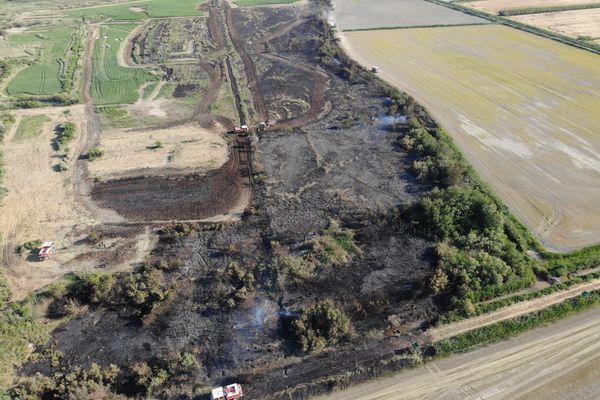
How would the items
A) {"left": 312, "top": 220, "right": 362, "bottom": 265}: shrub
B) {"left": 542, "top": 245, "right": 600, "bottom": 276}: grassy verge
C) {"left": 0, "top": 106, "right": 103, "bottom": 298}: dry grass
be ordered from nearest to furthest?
1. {"left": 542, "top": 245, "right": 600, "bottom": 276}: grassy verge
2. {"left": 0, "top": 106, "right": 103, "bottom": 298}: dry grass
3. {"left": 312, "top": 220, "right": 362, "bottom": 265}: shrub

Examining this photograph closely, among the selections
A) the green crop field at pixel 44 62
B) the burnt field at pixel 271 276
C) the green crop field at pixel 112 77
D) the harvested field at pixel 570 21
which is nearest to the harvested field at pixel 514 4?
the harvested field at pixel 570 21

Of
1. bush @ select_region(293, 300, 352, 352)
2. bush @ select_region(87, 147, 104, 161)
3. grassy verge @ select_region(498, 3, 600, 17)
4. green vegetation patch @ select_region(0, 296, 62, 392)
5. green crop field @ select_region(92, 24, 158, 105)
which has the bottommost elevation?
green vegetation patch @ select_region(0, 296, 62, 392)

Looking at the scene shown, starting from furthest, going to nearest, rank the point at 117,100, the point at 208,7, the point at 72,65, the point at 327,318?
the point at 208,7
the point at 72,65
the point at 117,100
the point at 327,318

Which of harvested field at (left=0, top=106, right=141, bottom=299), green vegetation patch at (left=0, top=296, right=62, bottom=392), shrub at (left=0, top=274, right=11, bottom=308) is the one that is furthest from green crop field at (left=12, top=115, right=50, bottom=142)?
green vegetation patch at (left=0, top=296, right=62, bottom=392)

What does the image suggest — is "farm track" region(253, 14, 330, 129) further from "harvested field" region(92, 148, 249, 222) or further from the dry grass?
the dry grass

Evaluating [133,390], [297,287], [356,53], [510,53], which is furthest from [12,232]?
[510,53]

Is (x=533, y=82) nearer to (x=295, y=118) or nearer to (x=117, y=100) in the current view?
(x=295, y=118)
